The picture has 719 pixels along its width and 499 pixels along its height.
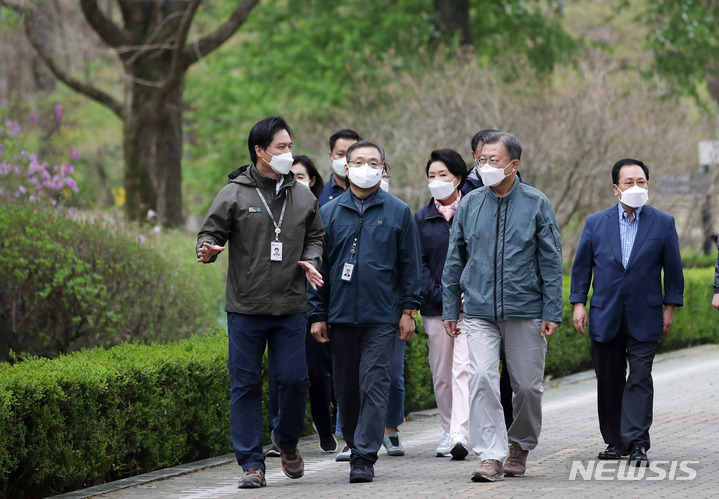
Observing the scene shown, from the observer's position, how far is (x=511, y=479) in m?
6.65

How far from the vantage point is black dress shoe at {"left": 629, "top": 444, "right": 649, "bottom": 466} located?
23.0 ft

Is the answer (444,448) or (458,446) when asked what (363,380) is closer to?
(458,446)

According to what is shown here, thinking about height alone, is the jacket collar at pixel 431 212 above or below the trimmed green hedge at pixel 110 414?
above

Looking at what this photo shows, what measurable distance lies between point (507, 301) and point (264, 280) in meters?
1.42

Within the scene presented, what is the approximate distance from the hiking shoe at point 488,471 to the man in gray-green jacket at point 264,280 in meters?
1.10

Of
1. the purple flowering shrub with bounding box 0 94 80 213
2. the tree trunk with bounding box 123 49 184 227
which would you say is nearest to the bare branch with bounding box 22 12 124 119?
the tree trunk with bounding box 123 49 184 227

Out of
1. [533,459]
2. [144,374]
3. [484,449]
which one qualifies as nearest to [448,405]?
[533,459]

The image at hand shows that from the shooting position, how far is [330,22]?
2594cm

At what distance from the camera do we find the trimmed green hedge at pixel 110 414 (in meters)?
6.22

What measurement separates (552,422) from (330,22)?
59.6 feet

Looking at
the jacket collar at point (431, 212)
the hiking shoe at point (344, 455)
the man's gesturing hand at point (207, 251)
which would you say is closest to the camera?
the man's gesturing hand at point (207, 251)

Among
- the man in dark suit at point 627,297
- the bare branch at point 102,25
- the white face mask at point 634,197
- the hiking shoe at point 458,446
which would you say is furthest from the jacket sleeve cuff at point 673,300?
the bare branch at point 102,25

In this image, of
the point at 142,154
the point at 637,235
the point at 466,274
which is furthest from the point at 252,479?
the point at 142,154

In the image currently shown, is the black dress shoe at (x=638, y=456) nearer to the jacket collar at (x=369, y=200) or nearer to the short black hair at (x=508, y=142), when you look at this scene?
the short black hair at (x=508, y=142)
